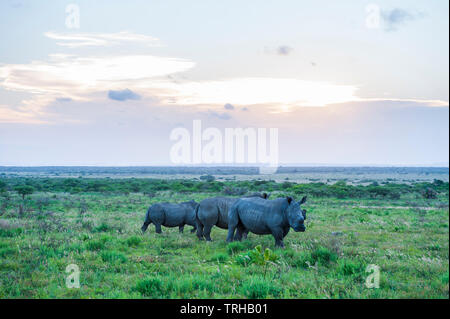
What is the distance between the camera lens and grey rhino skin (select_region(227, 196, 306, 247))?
35.4ft

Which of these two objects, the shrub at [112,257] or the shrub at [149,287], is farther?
the shrub at [112,257]

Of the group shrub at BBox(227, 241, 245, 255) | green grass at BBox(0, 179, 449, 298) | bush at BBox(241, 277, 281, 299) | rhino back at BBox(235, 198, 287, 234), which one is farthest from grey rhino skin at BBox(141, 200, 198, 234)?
bush at BBox(241, 277, 281, 299)

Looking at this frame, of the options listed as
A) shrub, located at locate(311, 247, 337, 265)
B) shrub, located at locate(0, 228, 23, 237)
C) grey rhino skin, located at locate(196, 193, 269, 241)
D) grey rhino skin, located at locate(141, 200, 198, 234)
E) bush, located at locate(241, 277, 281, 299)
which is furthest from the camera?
grey rhino skin, located at locate(141, 200, 198, 234)

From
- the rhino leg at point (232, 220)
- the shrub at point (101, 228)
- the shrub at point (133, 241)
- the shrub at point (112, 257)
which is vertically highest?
the rhino leg at point (232, 220)

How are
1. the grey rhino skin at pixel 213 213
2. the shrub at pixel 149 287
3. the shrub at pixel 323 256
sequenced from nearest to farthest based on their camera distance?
the shrub at pixel 149 287 < the shrub at pixel 323 256 < the grey rhino skin at pixel 213 213

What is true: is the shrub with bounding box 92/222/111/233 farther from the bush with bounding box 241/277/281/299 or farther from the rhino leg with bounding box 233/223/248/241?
the bush with bounding box 241/277/281/299

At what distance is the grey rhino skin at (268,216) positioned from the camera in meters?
10.8

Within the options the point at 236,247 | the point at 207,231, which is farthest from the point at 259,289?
the point at 207,231

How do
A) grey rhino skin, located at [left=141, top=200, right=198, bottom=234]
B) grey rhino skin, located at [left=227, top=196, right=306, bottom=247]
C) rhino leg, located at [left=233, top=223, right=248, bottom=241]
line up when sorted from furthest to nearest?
grey rhino skin, located at [left=141, top=200, right=198, bottom=234] < rhino leg, located at [left=233, top=223, right=248, bottom=241] < grey rhino skin, located at [left=227, top=196, right=306, bottom=247]

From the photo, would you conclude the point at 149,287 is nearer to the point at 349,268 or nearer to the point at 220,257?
the point at 220,257

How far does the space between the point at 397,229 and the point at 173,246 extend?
400 inches

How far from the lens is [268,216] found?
1148 centimetres

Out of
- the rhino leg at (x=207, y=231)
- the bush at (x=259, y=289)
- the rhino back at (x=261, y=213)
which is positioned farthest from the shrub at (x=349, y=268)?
the rhino leg at (x=207, y=231)

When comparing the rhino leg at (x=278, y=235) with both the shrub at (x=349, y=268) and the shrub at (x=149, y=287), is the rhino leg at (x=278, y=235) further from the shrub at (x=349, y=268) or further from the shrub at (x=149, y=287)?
the shrub at (x=149, y=287)
